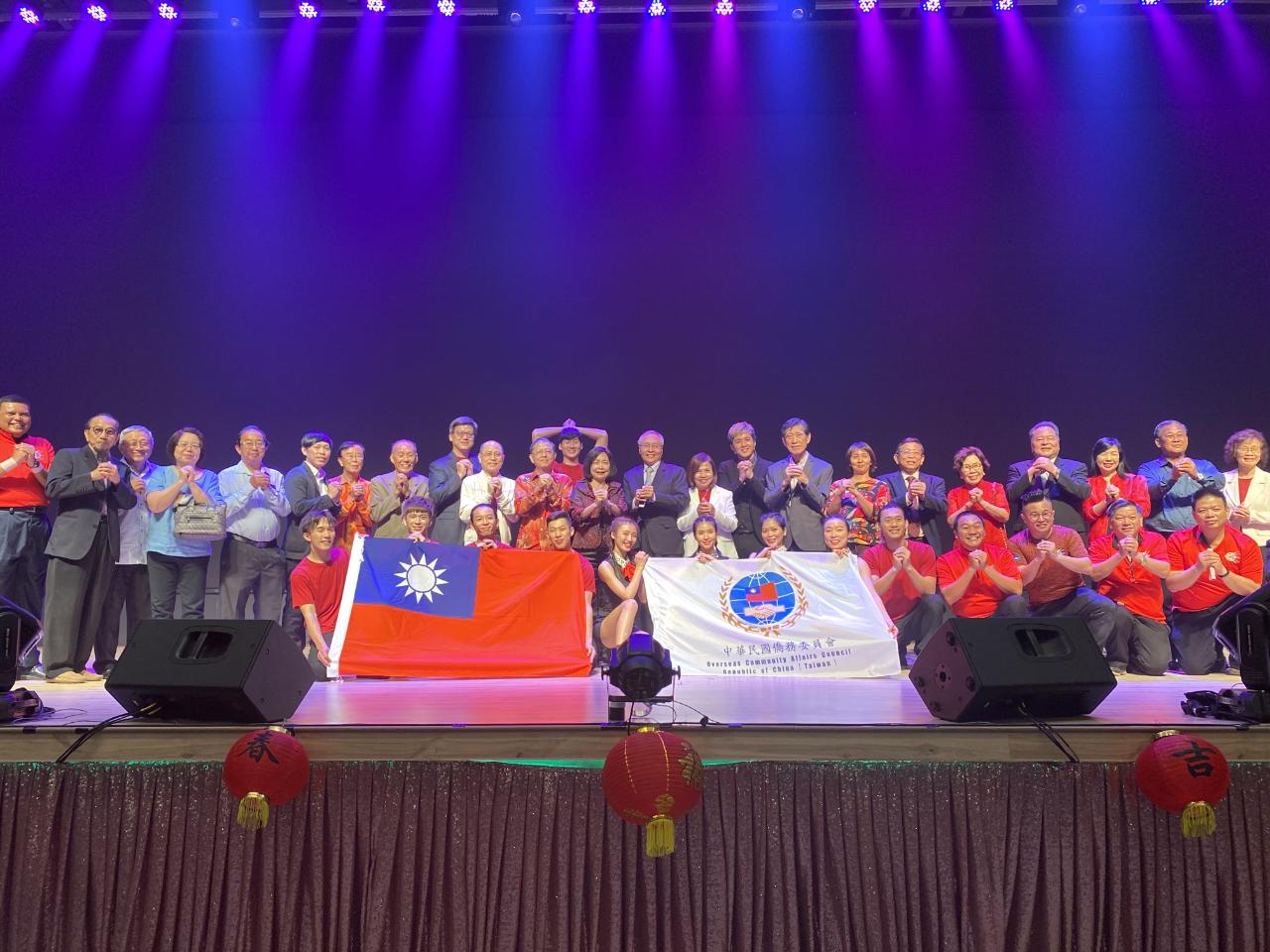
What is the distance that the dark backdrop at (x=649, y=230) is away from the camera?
21.7 feet

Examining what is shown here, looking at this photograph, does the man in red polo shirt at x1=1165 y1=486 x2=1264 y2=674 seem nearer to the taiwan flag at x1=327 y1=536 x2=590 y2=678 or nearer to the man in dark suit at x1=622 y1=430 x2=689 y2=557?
the man in dark suit at x1=622 y1=430 x2=689 y2=557

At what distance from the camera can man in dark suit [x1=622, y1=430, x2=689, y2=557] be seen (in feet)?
17.5

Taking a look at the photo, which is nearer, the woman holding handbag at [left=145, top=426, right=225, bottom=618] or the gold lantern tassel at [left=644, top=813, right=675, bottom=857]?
the gold lantern tassel at [left=644, top=813, right=675, bottom=857]

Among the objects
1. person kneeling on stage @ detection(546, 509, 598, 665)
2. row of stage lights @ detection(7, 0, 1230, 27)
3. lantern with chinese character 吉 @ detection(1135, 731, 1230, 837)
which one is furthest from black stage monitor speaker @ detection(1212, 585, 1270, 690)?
row of stage lights @ detection(7, 0, 1230, 27)

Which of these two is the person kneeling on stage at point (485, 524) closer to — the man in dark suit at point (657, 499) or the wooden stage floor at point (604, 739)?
the man in dark suit at point (657, 499)

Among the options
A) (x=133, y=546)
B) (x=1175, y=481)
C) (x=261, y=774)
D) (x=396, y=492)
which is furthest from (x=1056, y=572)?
(x=133, y=546)

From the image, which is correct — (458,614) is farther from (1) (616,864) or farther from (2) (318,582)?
(1) (616,864)

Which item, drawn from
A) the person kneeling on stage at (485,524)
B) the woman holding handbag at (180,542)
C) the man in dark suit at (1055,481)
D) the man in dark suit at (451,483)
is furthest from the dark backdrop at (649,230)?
the woman holding handbag at (180,542)

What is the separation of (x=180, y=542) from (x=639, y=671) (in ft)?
11.9

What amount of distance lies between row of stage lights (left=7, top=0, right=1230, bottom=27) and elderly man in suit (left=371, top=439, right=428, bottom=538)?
359 centimetres

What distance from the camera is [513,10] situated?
6.59 meters

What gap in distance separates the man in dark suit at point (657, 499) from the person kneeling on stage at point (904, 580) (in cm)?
97

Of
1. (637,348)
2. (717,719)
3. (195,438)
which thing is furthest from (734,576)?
(195,438)

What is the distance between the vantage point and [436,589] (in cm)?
445
